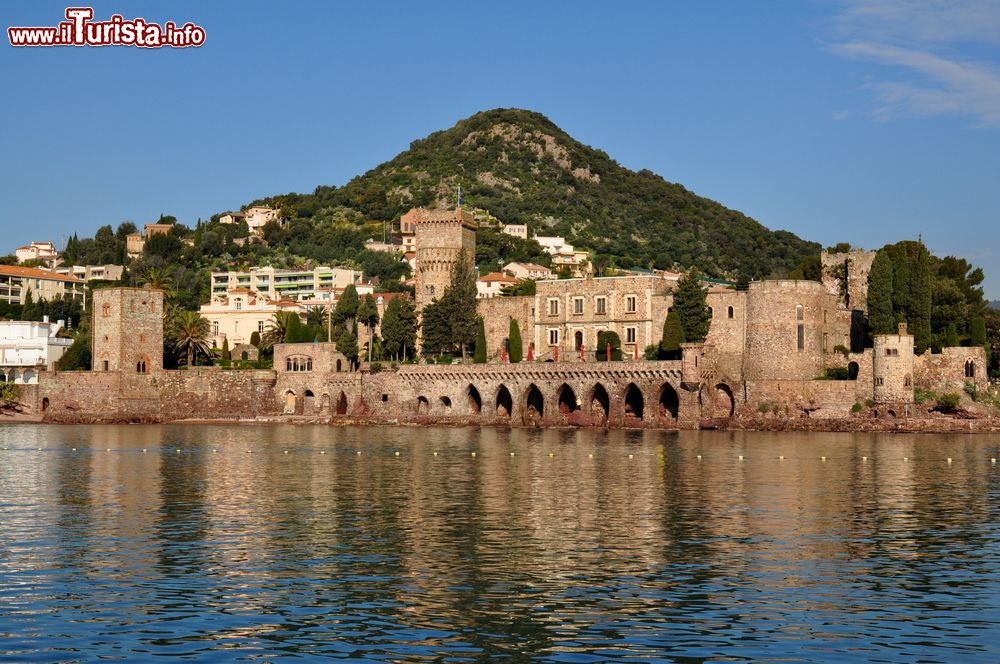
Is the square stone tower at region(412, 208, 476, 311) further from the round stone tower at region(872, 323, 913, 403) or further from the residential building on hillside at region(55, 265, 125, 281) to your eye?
the residential building on hillside at region(55, 265, 125, 281)

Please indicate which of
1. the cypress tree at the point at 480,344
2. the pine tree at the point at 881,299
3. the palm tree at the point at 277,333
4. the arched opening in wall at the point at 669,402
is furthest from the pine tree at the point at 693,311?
the palm tree at the point at 277,333

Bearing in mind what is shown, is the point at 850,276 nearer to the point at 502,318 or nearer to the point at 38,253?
the point at 502,318

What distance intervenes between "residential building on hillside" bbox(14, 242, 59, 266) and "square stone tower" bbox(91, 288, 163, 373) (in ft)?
354

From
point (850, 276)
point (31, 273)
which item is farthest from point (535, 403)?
point (31, 273)

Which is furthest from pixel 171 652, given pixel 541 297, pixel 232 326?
pixel 232 326

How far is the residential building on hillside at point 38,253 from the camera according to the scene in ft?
618

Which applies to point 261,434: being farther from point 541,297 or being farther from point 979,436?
point 979,436

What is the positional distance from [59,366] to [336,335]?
20276 millimetres

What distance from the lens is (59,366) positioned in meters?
95.2

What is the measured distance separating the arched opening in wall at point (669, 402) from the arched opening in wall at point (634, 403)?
129cm

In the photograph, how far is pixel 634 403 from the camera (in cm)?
7856

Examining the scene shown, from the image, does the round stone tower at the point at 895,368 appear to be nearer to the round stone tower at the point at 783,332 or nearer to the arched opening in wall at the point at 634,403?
the round stone tower at the point at 783,332

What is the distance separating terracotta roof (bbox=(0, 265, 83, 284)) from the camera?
140 meters

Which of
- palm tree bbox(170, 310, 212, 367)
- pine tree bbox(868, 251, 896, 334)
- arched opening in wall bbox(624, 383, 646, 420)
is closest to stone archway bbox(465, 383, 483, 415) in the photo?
arched opening in wall bbox(624, 383, 646, 420)
